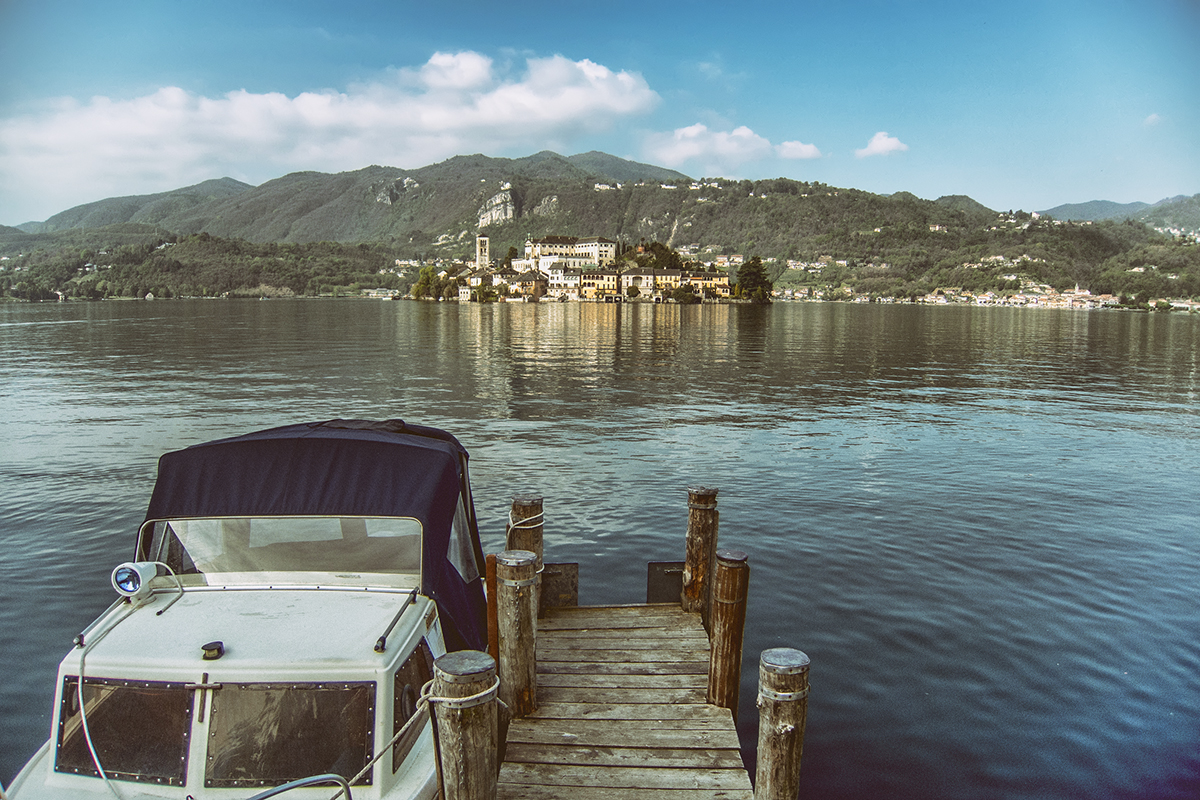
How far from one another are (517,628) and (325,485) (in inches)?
94.8

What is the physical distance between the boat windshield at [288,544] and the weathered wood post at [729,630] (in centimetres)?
314

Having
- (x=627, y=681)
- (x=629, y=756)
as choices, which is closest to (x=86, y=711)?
(x=629, y=756)

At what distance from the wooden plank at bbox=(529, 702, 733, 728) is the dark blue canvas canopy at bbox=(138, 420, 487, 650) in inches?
47.0

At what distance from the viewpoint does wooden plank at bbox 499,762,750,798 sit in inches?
260

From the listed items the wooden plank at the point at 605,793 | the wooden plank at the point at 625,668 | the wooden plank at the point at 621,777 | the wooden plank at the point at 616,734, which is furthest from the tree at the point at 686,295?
the wooden plank at the point at 605,793

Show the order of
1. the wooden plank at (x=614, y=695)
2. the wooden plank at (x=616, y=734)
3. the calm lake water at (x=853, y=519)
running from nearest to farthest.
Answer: the wooden plank at (x=616, y=734)
the wooden plank at (x=614, y=695)
the calm lake water at (x=853, y=519)

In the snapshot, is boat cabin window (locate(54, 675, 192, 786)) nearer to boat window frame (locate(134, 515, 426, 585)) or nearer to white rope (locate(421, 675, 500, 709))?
boat window frame (locate(134, 515, 426, 585))

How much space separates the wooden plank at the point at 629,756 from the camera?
22.6ft

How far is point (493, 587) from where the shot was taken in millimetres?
7711

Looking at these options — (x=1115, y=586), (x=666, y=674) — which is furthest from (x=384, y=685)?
(x=1115, y=586)

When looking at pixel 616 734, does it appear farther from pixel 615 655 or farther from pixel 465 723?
pixel 465 723

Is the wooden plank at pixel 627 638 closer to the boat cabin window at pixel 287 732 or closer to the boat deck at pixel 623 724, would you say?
the boat deck at pixel 623 724

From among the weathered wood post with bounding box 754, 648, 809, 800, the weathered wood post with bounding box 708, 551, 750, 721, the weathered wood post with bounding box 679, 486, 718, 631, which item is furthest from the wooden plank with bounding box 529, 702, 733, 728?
the weathered wood post with bounding box 679, 486, 718, 631

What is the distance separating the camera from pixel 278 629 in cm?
630
